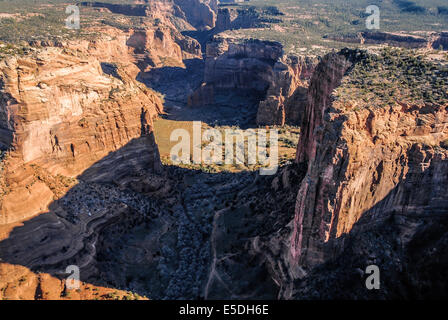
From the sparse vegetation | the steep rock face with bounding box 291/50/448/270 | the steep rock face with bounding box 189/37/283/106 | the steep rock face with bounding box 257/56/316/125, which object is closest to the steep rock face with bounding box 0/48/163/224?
the steep rock face with bounding box 291/50/448/270

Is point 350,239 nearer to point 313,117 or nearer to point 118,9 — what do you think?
point 313,117

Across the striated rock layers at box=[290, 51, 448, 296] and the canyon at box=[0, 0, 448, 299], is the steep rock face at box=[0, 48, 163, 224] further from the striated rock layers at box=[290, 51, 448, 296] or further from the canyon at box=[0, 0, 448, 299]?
the striated rock layers at box=[290, 51, 448, 296]

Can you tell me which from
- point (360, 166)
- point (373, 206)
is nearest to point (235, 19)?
point (373, 206)

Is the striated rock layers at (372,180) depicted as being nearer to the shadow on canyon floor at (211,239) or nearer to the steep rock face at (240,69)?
the shadow on canyon floor at (211,239)

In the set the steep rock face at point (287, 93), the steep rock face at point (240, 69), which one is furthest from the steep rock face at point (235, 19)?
the steep rock face at point (287, 93)

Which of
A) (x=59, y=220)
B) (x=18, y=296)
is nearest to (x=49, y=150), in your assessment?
(x=59, y=220)

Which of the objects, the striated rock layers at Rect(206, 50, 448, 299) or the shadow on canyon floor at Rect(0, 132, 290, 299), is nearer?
the striated rock layers at Rect(206, 50, 448, 299)

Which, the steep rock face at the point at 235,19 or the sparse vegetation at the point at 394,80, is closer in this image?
the sparse vegetation at the point at 394,80
